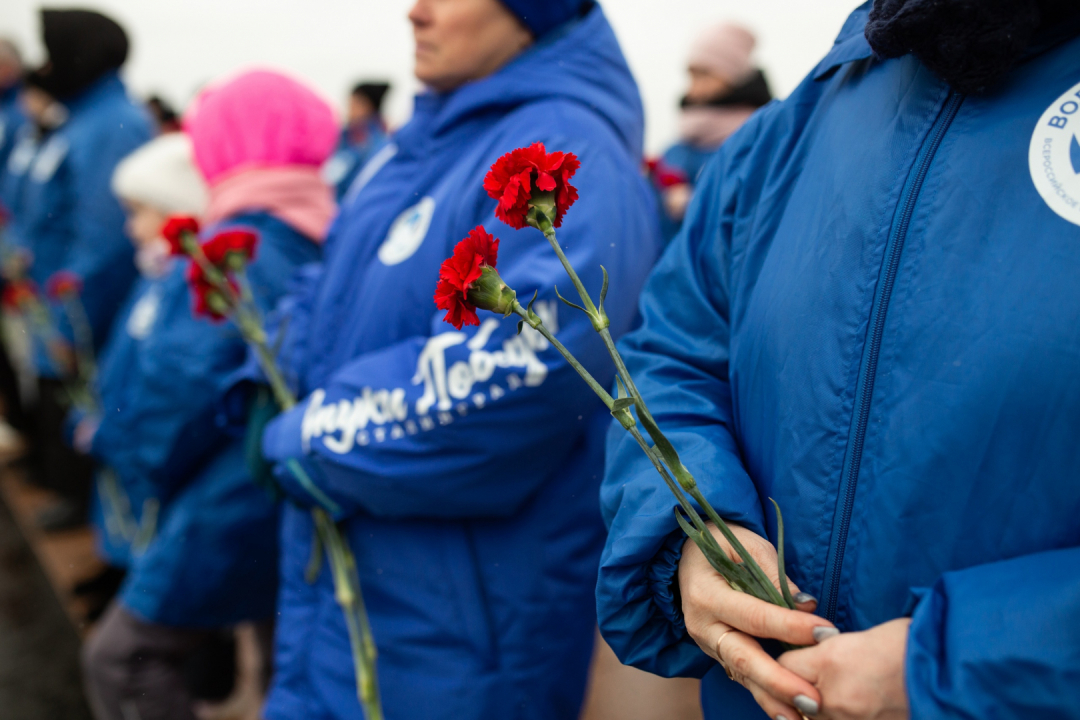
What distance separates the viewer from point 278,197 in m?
2.07

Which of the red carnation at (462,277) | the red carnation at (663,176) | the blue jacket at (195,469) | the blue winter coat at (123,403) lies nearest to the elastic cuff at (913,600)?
the red carnation at (462,277)

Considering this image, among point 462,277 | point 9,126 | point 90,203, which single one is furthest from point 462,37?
point 9,126

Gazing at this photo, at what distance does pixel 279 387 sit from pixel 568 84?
75cm

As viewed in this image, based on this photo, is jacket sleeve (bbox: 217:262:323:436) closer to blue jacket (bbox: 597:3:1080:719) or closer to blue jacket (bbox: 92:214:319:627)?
blue jacket (bbox: 92:214:319:627)

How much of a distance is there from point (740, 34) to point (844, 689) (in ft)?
9.91

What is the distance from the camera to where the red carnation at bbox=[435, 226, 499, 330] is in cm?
66

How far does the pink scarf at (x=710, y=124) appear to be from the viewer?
10.5 ft

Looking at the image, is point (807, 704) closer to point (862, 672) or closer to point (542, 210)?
point (862, 672)

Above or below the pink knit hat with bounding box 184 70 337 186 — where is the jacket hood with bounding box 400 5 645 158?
above

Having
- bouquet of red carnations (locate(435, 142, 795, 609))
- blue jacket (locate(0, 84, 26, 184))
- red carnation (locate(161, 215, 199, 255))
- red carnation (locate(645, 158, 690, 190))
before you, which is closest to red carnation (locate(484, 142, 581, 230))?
bouquet of red carnations (locate(435, 142, 795, 609))

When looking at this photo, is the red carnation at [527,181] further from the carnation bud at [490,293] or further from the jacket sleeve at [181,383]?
the jacket sleeve at [181,383]

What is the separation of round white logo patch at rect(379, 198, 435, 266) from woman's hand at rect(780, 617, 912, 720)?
870mm

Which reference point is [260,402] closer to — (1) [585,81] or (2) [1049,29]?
(1) [585,81]

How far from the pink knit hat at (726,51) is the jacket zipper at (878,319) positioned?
2.64 meters
